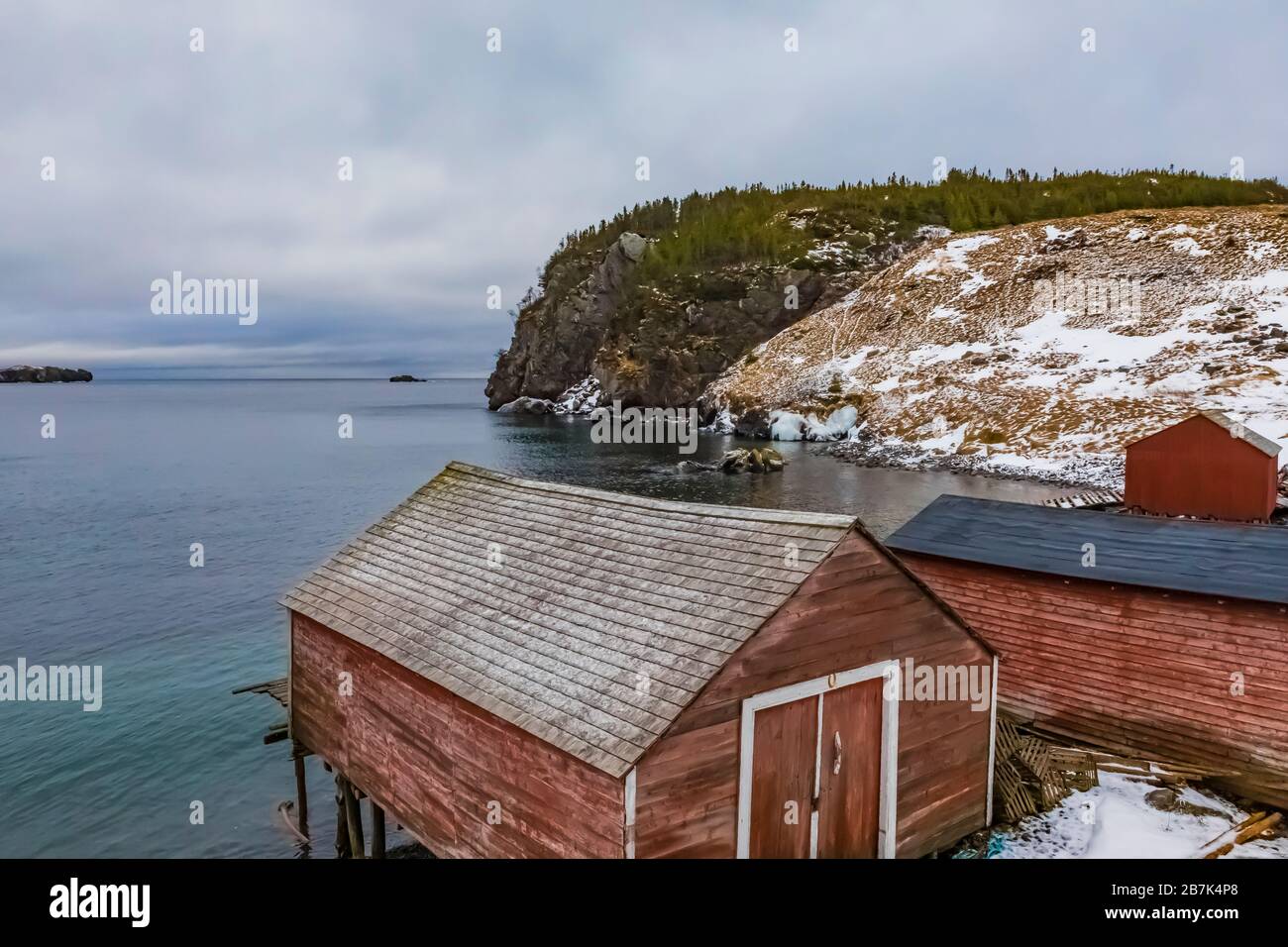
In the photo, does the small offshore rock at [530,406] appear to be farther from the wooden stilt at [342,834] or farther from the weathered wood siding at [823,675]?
the weathered wood siding at [823,675]

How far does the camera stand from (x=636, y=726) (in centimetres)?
889

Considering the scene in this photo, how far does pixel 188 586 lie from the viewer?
3419cm

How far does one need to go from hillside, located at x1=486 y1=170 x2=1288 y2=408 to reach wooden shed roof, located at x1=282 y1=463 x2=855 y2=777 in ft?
305

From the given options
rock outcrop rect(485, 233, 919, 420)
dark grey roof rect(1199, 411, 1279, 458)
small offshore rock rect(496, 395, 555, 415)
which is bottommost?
dark grey roof rect(1199, 411, 1279, 458)

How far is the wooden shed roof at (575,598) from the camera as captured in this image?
30.9 ft

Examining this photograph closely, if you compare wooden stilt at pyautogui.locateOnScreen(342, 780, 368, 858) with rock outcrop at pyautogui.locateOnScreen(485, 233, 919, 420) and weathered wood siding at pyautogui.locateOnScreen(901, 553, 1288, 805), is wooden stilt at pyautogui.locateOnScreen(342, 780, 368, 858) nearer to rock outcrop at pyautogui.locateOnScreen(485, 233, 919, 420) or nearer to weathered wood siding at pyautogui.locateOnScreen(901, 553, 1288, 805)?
weathered wood siding at pyautogui.locateOnScreen(901, 553, 1288, 805)

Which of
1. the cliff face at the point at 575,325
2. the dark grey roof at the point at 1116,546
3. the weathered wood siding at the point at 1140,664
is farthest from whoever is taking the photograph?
the cliff face at the point at 575,325

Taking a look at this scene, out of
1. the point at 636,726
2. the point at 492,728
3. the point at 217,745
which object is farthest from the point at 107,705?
the point at 636,726

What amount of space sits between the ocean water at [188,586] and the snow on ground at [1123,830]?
13703mm

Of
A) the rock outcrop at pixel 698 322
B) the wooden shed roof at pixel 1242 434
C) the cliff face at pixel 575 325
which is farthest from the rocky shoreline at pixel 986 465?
the cliff face at pixel 575 325

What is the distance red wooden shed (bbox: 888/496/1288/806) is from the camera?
1395 cm

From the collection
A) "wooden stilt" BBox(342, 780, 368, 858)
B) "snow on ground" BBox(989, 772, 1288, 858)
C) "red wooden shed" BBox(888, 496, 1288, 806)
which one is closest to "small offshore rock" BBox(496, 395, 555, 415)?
"red wooden shed" BBox(888, 496, 1288, 806)

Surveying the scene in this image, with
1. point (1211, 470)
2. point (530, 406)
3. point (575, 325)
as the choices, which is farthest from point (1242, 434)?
point (530, 406)
